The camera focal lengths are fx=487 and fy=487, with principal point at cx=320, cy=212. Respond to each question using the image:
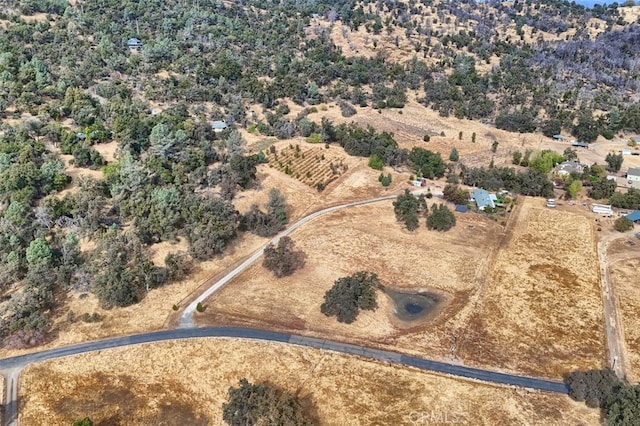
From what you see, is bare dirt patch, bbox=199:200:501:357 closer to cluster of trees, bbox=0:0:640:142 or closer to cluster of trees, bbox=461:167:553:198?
cluster of trees, bbox=461:167:553:198

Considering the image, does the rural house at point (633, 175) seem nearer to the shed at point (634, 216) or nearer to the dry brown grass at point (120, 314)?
the shed at point (634, 216)

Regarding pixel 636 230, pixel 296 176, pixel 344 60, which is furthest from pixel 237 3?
pixel 636 230

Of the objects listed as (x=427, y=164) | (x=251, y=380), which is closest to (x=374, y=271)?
(x=251, y=380)

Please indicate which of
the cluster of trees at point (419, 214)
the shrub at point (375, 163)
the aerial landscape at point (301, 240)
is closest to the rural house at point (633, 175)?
the aerial landscape at point (301, 240)

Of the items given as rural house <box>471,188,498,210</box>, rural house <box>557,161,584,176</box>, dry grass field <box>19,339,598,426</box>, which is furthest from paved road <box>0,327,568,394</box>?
rural house <box>557,161,584,176</box>

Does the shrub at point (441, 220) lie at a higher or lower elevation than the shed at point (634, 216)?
higher
